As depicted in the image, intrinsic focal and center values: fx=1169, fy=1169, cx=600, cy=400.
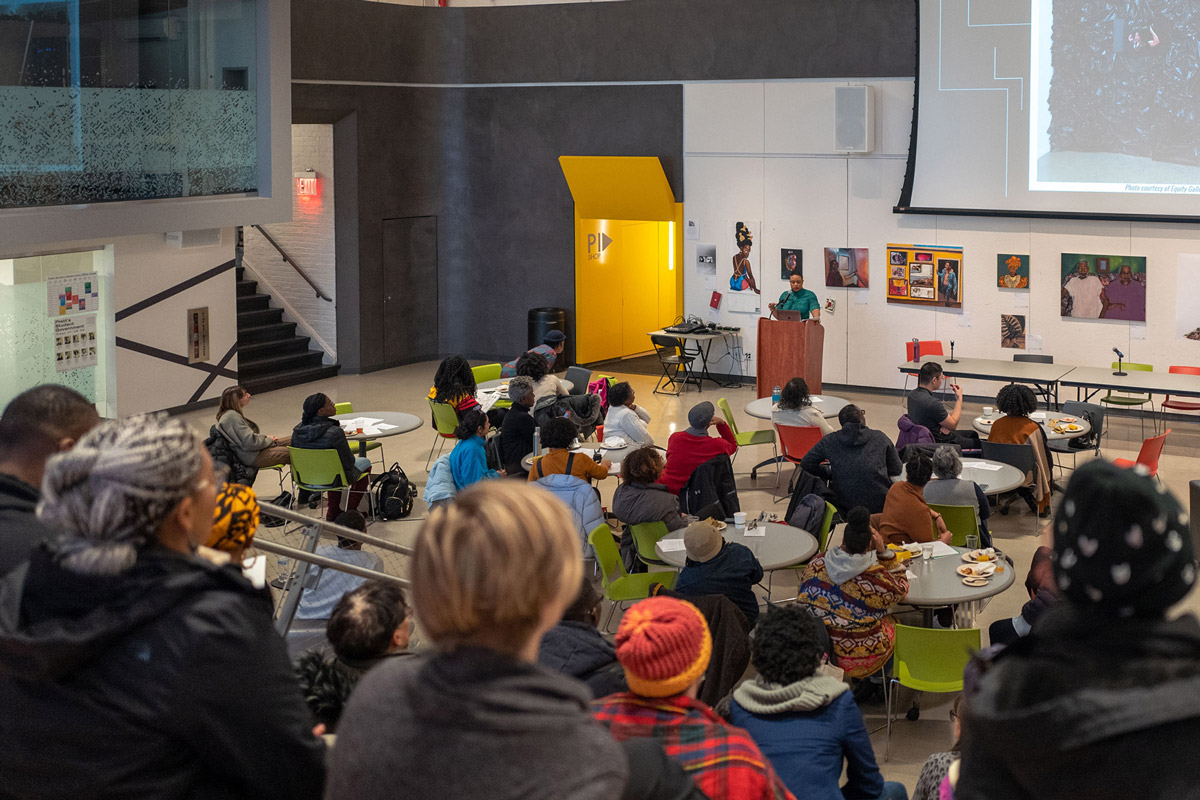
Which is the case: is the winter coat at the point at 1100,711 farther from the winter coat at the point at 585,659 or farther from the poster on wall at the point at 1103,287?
the poster on wall at the point at 1103,287

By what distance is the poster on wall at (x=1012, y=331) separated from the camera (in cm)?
1242

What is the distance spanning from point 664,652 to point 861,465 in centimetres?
518

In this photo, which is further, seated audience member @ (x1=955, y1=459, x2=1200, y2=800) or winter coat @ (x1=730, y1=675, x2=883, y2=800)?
winter coat @ (x1=730, y1=675, x2=883, y2=800)

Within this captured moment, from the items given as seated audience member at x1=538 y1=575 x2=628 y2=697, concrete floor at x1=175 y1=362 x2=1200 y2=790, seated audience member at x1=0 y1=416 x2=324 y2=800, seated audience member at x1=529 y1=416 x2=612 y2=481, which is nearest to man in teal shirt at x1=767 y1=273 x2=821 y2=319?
concrete floor at x1=175 y1=362 x2=1200 y2=790

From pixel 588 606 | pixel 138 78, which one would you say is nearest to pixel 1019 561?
pixel 588 606

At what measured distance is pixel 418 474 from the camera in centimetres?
1035

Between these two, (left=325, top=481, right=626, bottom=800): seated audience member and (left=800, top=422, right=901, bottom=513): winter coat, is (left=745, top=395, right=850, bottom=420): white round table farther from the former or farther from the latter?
(left=325, top=481, right=626, bottom=800): seated audience member

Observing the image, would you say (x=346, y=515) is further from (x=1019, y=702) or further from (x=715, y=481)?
(x=1019, y=702)

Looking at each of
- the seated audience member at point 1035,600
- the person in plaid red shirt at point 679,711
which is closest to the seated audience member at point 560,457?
the seated audience member at point 1035,600

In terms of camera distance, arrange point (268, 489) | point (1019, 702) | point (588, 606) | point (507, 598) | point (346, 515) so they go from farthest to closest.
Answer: point (268, 489) → point (346, 515) → point (588, 606) → point (1019, 702) → point (507, 598)

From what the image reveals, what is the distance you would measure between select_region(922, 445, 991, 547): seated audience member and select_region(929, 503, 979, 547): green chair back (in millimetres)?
97

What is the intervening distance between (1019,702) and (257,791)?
43.6 inches

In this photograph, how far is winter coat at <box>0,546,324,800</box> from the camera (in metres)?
1.67

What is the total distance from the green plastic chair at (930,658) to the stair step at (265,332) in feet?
34.9
